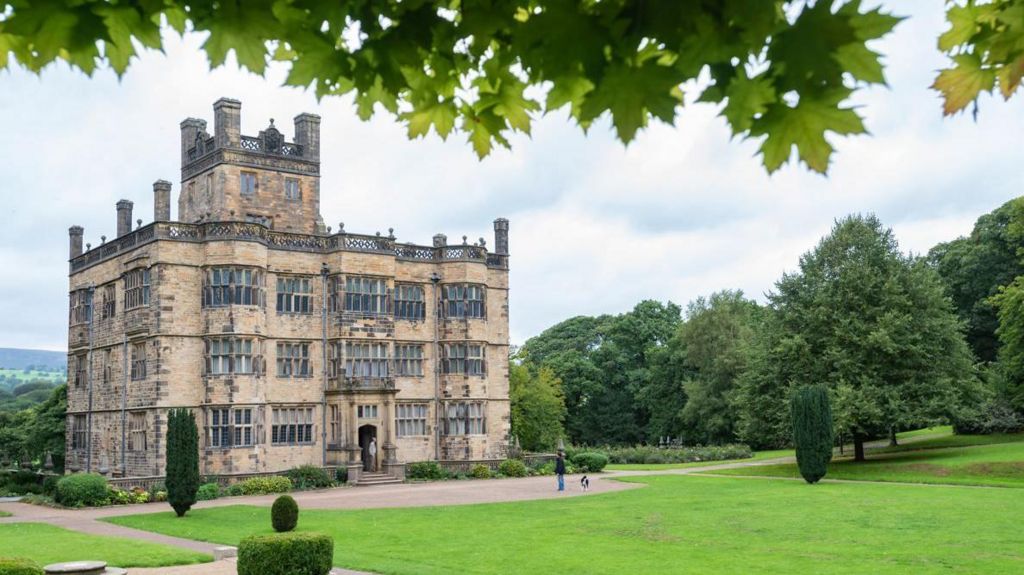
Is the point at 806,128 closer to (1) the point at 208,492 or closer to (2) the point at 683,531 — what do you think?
(2) the point at 683,531

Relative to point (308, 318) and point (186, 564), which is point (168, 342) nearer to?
point (308, 318)

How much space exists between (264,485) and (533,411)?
25503 millimetres

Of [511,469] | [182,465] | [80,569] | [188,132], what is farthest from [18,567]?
[188,132]

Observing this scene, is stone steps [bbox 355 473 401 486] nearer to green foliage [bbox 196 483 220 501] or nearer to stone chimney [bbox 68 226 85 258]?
green foliage [bbox 196 483 220 501]

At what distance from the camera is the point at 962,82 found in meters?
4.44

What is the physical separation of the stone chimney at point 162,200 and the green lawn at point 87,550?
1971cm

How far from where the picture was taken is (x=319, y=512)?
28938mm

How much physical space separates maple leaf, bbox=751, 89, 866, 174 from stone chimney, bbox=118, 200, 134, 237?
150 ft

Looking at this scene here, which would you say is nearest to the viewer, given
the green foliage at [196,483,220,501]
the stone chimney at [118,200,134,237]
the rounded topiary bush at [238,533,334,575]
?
the rounded topiary bush at [238,533,334,575]

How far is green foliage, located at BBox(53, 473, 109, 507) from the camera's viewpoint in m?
32.6

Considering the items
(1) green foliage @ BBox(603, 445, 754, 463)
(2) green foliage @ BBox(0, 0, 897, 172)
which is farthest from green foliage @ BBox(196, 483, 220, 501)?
(2) green foliage @ BBox(0, 0, 897, 172)

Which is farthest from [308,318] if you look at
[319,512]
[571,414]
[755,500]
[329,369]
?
[571,414]

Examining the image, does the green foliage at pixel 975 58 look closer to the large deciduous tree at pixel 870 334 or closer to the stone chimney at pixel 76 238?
the large deciduous tree at pixel 870 334

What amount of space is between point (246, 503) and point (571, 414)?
1733 inches
